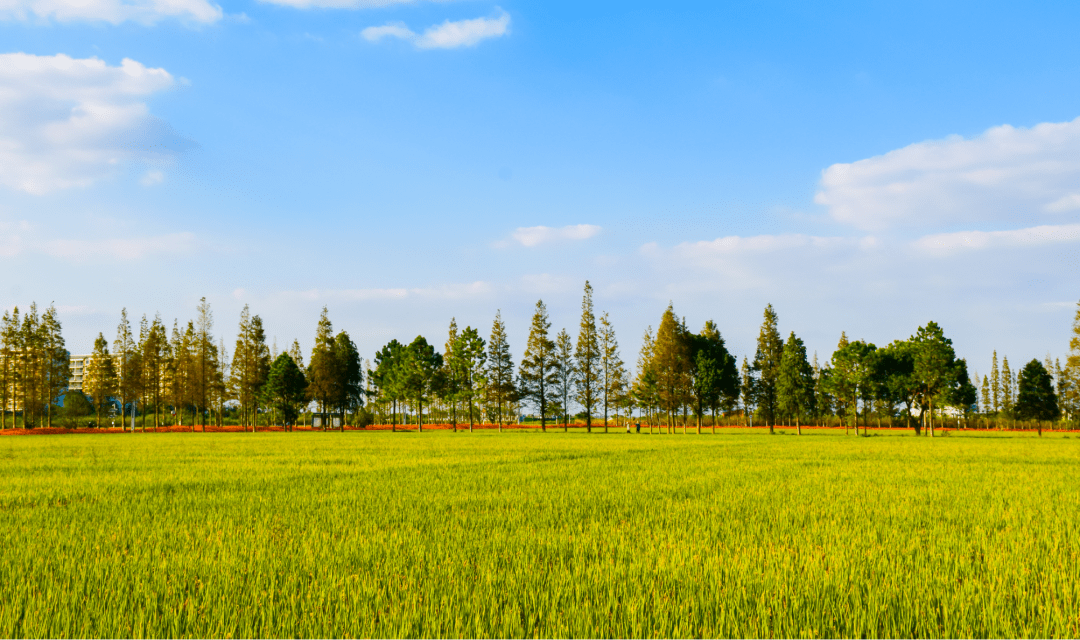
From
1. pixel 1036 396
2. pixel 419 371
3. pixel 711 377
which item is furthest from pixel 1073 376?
pixel 419 371

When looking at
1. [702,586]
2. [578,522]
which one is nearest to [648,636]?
[702,586]

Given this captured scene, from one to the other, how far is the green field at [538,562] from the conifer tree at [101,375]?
301 ft

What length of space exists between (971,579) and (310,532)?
7255 millimetres

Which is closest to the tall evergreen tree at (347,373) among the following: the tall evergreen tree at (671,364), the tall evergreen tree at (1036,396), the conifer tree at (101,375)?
the conifer tree at (101,375)

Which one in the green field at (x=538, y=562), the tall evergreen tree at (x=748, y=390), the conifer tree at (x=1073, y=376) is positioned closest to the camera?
the green field at (x=538, y=562)

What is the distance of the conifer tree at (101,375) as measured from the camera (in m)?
89.3

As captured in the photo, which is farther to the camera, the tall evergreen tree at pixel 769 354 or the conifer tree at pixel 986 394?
the conifer tree at pixel 986 394

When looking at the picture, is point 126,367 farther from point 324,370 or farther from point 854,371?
point 854,371

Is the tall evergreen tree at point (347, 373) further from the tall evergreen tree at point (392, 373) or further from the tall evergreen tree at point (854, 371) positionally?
the tall evergreen tree at point (854, 371)

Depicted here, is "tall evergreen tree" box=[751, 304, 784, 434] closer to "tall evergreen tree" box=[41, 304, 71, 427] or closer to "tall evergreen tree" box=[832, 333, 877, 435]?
"tall evergreen tree" box=[832, 333, 877, 435]

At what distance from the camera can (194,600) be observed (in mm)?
4934

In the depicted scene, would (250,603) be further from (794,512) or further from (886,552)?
(794,512)

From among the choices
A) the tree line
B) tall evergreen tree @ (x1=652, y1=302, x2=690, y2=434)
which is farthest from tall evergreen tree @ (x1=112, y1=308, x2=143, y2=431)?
tall evergreen tree @ (x1=652, y1=302, x2=690, y2=434)

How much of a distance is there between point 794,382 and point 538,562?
7866 centimetres
